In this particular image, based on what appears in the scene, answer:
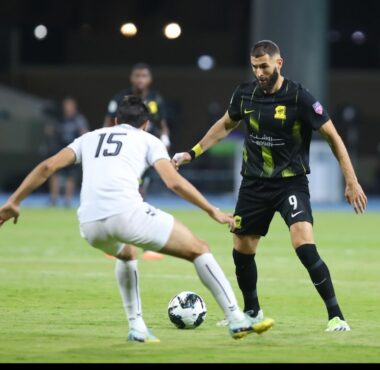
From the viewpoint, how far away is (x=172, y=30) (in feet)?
125

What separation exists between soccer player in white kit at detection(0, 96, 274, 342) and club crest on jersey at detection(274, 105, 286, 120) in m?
1.42

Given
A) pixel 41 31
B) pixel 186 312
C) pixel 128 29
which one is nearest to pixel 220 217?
pixel 186 312

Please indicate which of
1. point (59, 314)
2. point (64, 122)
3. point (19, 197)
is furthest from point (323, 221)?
point (19, 197)

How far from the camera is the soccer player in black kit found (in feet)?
31.9

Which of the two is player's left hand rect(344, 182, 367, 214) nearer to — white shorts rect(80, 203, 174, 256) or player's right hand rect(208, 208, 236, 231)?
player's right hand rect(208, 208, 236, 231)

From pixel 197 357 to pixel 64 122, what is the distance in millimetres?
17895

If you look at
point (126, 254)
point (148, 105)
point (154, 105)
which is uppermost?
point (154, 105)

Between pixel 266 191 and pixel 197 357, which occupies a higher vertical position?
pixel 266 191

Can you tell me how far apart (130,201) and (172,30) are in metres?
29.9

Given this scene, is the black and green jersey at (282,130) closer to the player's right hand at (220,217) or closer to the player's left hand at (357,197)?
the player's left hand at (357,197)

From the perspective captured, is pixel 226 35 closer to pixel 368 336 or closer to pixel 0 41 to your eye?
pixel 0 41

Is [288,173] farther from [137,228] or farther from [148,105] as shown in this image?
[148,105]

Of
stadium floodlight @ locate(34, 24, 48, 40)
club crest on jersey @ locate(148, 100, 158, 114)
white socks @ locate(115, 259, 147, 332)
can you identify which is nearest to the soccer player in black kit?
white socks @ locate(115, 259, 147, 332)

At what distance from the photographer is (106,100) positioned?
39.1 meters
